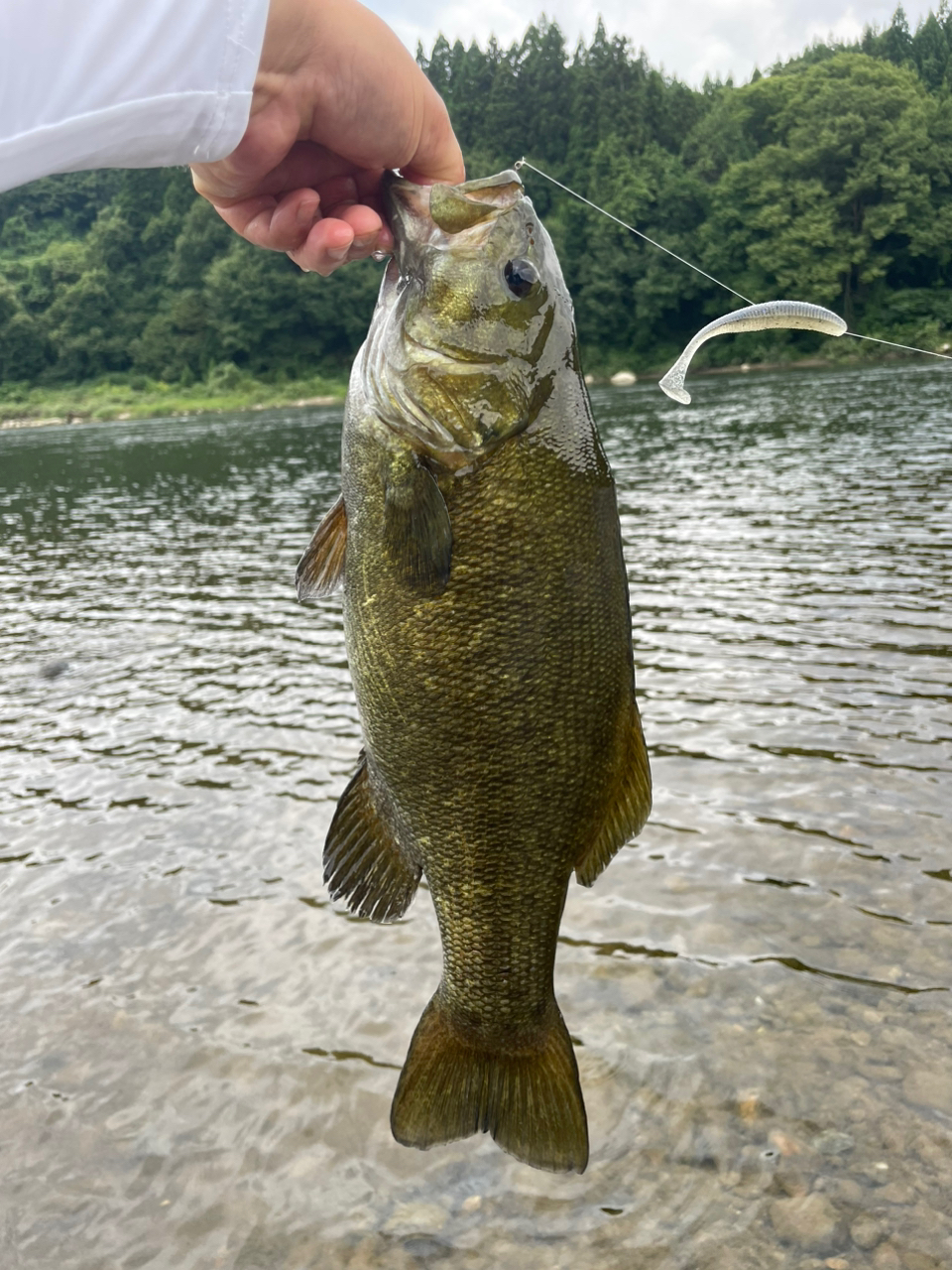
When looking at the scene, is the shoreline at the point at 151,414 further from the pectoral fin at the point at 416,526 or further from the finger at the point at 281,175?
the pectoral fin at the point at 416,526

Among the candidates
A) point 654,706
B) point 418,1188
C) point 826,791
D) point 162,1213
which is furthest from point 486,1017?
point 654,706

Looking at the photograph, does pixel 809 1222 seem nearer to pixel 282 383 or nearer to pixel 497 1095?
pixel 497 1095

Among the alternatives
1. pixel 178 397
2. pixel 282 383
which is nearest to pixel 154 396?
pixel 178 397

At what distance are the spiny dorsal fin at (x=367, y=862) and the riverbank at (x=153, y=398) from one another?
58.5 metres

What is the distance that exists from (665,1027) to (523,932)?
281cm

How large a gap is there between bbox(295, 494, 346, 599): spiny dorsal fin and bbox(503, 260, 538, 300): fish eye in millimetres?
614

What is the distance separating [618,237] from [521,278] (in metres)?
66.7

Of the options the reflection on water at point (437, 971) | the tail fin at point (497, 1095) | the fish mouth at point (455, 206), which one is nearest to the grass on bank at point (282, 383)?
the reflection on water at point (437, 971)

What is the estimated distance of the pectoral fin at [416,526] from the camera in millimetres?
2104

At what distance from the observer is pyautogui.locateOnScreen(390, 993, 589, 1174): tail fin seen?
98.8 inches

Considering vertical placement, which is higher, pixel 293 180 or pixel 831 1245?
pixel 293 180

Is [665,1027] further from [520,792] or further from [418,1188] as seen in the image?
[520,792]

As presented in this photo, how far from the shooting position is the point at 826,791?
7.11 m

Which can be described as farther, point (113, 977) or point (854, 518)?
point (854, 518)
